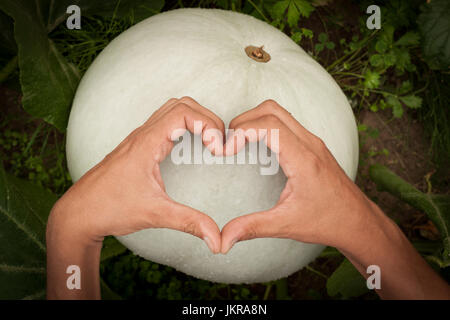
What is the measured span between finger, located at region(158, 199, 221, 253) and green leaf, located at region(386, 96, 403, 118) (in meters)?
1.22

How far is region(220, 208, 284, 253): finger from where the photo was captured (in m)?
0.73

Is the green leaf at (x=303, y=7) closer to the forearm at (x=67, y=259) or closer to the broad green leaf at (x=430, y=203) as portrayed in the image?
the broad green leaf at (x=430, y=203)

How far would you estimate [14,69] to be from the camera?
54.1 inches

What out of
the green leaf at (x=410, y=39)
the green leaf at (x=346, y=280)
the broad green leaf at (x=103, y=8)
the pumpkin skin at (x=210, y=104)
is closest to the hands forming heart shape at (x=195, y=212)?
the pumpkin skin at (x=210, y=104)

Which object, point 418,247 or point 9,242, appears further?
point 418,247

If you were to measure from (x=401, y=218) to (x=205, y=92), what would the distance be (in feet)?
3.94

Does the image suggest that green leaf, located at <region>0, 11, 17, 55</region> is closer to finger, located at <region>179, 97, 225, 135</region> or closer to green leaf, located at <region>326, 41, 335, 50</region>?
finger, located at <region>179, 97, 225, 135</region>

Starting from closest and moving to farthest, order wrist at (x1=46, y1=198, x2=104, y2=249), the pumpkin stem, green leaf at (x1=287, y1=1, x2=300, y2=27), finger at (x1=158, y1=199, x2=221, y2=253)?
finger at (x1=158, y1=199, x2=221, y2=253)
wrist at (x1=46, y1=198, x2=104, y2=249)
the pumpkin stem
green leaf at (x1=287, y1=1, x2=300, y2=27)

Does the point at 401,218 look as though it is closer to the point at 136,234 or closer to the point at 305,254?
the point at 305,254

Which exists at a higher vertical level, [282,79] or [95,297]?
[282,79]

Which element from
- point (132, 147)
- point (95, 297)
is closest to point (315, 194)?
point (132, 147)

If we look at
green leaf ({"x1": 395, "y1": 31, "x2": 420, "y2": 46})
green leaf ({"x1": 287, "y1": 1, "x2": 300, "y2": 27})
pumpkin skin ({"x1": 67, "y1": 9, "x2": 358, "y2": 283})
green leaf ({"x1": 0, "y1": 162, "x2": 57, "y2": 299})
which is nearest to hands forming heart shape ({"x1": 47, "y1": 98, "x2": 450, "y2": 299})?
pumpkin skin ({"x1": 67, "y1": 9, "x2": 358, "y2": 283})

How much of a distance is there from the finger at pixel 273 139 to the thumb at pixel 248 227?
10 cm

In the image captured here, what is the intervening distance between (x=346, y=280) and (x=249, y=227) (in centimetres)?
69
